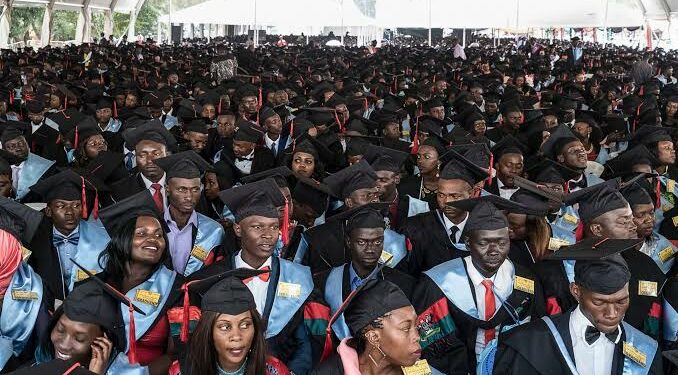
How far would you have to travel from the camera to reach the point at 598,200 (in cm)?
445

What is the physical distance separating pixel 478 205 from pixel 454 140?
3.37 metres

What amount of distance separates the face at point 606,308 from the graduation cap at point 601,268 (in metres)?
0.02

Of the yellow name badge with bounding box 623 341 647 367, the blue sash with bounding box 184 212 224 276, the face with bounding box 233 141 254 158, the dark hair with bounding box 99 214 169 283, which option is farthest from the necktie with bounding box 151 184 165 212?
the yellow name badge with bounding box 623 341 647 367

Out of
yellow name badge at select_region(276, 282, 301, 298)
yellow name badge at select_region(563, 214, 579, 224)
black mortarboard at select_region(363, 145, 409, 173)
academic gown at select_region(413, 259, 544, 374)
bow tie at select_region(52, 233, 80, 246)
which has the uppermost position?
black mortarboard at select_region(363, 145, 409, 173)

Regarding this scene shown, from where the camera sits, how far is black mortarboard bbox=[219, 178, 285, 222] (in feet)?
13.5

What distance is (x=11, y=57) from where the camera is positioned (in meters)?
17.6

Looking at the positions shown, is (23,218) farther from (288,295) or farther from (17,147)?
(17,147)

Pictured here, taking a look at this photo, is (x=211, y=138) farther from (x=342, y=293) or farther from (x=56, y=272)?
(x=342, y=293)

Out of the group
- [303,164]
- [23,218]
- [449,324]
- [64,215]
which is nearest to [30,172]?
[64,215]

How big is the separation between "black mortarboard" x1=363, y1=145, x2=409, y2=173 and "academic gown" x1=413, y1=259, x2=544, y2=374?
1840mm

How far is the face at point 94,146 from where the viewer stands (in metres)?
6.87

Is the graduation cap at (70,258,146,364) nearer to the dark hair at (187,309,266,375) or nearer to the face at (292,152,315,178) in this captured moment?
the dark hair at (187,309,266,375)

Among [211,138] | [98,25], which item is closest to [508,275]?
[211,138]

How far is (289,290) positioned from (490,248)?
3.09ft
